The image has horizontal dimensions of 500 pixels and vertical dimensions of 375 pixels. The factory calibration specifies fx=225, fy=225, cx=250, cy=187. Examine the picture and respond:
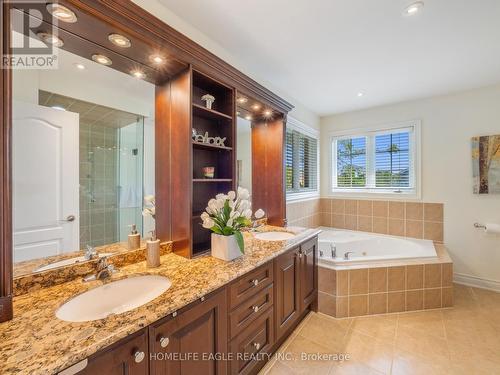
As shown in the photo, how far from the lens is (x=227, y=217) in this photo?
1.56 metres

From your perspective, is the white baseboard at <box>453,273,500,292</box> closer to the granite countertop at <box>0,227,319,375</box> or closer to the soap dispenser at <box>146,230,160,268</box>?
the granite countertop at <box>0,227,319,375</box>

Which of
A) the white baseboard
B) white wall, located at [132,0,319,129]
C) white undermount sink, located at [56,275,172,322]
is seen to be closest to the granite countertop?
white undermount sink, located at [56,275,172,322]

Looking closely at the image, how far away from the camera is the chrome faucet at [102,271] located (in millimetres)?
1178

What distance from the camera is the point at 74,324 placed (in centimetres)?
82

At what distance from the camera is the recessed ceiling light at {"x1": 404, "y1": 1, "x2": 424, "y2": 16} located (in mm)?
1446

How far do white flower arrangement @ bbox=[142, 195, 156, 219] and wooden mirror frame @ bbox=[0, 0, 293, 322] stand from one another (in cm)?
71

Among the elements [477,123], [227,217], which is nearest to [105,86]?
[227,217]

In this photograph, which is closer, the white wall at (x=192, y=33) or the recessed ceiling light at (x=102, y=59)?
the recessed ceiling light at (x=102, y=59)

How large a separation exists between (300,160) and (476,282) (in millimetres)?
2711

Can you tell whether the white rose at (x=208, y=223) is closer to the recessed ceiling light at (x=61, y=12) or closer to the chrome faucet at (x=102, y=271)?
the chrome faucet at (x=102, y=271)

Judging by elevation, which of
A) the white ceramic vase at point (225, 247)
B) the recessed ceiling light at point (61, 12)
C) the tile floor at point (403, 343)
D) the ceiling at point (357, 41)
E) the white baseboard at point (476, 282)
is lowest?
the tile floor at point (403, 343)

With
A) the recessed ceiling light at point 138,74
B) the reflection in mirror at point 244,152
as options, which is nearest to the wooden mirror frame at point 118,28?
the recessed ceiling light at point 138,74

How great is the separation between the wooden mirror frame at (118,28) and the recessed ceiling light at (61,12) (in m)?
0.03

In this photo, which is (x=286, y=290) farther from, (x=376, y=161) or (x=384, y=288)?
(x=376, y=161)
